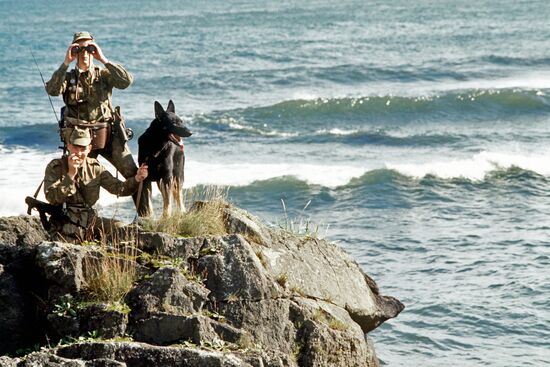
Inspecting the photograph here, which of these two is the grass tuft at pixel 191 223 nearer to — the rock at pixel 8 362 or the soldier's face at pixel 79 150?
the soldier's face at pixel 79 150

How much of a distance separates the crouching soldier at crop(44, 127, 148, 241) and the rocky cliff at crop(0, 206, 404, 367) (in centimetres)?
46

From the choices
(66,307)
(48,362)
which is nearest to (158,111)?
(66,307)

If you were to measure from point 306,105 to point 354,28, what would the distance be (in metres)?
24.2

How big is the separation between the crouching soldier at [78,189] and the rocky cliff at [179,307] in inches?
17.9

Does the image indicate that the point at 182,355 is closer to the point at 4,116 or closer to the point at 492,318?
the point at 492,318

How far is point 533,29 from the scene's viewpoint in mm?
55188

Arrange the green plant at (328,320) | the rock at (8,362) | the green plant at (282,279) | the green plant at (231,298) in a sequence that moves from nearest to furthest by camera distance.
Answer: the rock at (8,362), the green plant at (231,298), the green plant at (328,320), the green plant at (282,279)

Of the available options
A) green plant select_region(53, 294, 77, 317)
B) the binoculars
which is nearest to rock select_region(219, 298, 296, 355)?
green plant select_region(53, 294, 77, 317)

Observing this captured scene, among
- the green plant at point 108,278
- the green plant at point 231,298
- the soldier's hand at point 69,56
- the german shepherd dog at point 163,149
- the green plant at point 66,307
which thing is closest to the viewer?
the green plant at point 66,307

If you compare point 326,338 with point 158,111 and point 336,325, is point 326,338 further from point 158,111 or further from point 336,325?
point 158,111

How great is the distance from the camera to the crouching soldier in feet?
35.1

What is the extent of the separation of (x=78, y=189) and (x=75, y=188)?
0.12ft

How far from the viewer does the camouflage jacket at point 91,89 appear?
A: 448 inches

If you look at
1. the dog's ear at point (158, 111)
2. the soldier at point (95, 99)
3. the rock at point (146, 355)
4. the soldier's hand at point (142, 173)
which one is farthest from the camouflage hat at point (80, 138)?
the rock at point (146, 355)
